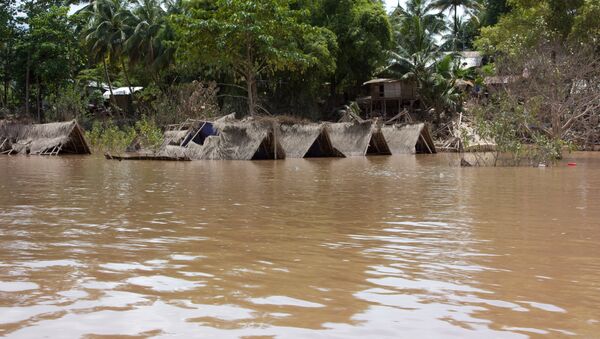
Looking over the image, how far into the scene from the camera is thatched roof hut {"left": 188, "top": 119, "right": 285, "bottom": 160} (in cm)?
2155

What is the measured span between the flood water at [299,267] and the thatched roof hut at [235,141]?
12520 millimetres

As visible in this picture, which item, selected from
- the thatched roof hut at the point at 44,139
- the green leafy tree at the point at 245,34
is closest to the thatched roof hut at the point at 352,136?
the green leafy tree at the point at 245,34

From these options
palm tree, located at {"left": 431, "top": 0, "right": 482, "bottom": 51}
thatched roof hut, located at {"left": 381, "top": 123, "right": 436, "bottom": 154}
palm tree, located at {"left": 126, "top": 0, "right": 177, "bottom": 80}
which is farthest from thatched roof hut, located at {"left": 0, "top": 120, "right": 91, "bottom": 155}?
palm tree, located at {"left": 431, "top": 0, "right": 482, "bottom": 51}

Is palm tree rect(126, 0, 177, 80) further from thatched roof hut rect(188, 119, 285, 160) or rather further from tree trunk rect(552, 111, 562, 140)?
tree trunk rect(552, 111, 562, 140)

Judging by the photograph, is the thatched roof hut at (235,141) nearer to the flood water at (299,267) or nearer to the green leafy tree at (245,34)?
the green leafy tree at (245,34)

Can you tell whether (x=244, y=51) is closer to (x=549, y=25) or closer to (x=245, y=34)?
(x=245, y=34)

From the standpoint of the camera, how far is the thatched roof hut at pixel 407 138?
25750 millimetres

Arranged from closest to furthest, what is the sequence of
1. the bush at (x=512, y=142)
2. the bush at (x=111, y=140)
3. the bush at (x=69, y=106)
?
1. the bush at (x=512, y=142)
2. the bush at (x=111, y=140)
3. the bush at (x=69, y=106)

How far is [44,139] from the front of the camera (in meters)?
26.5

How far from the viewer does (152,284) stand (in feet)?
12.7

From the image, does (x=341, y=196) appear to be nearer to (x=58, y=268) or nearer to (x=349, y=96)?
(x=58, y=268)

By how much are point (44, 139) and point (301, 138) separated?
35.4ft

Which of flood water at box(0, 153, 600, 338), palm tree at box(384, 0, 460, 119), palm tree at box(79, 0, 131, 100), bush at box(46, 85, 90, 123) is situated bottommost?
flood water at box(0, 153, 600, 338)

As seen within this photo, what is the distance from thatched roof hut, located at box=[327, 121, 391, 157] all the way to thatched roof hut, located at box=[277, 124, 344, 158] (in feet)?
2.56
